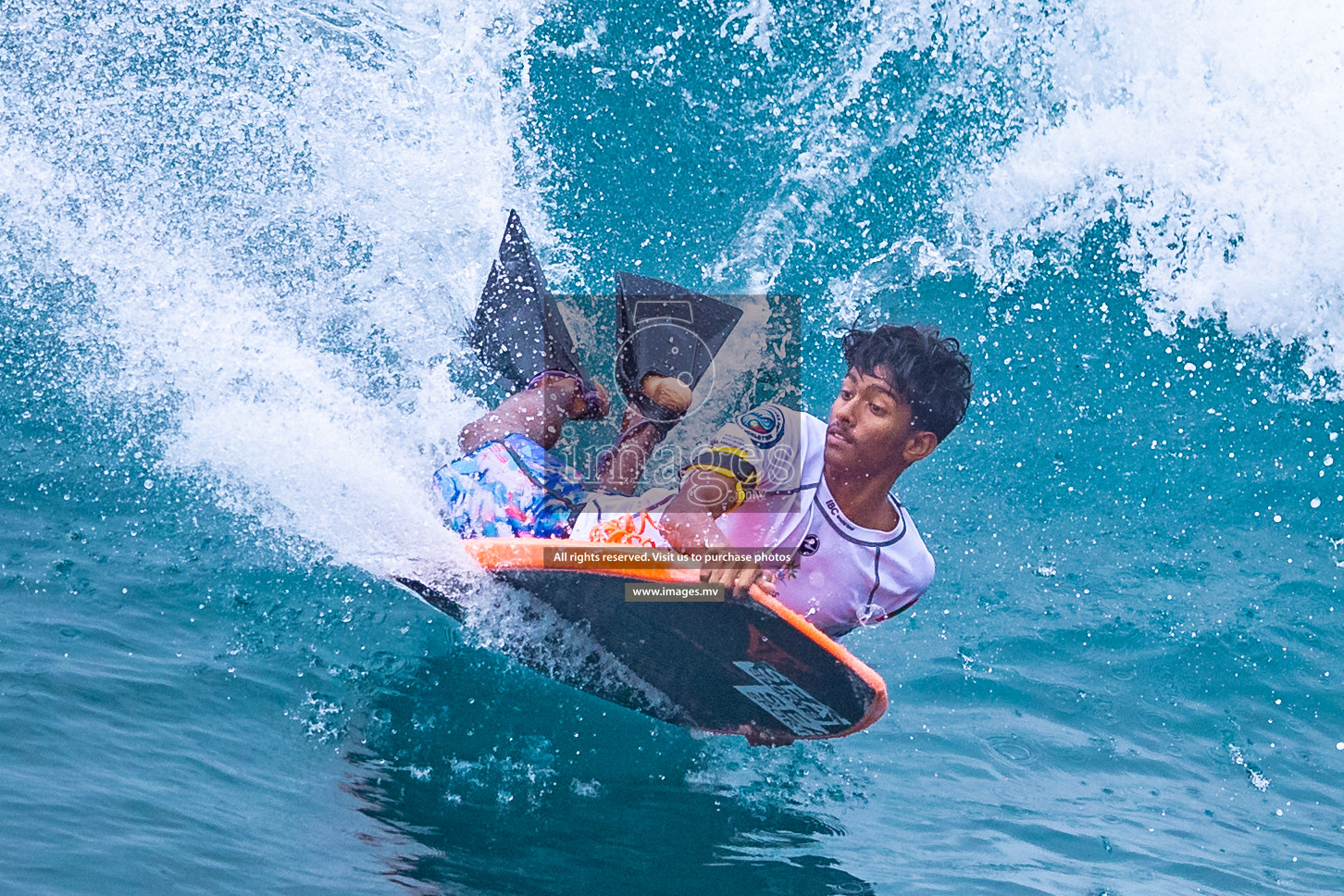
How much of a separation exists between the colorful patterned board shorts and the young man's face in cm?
106

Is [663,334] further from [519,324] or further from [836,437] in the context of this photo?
[836,437]

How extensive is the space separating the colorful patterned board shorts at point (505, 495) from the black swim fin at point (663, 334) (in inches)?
18.1

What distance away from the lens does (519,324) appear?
17.0 ft

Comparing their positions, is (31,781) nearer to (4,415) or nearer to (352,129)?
(4,415)

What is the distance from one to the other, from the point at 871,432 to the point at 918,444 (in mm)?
163

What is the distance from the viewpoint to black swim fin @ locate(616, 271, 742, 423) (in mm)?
4410

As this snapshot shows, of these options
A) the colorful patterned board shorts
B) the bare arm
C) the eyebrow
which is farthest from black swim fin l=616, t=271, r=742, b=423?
the eyebrow

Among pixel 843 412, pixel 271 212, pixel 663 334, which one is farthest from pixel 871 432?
pixel 271 212

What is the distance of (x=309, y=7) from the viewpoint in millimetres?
7293

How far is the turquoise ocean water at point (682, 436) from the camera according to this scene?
11.5 feet

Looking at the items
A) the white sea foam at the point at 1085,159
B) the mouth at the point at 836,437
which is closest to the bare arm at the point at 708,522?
the mouth at the point at 836,437

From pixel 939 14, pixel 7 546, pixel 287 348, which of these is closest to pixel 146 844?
pixel 7 546

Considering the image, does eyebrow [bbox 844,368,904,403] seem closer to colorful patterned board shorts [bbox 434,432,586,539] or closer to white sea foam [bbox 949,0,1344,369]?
colorful patterned board shorts [bbox 434,432,586,539]

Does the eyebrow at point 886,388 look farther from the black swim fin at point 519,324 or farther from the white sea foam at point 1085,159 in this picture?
the white sea foam at point 1085,159
